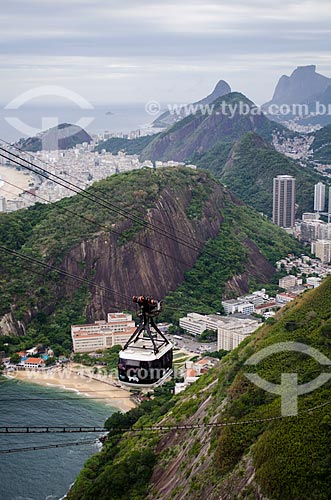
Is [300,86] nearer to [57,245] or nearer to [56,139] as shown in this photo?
[56,139]

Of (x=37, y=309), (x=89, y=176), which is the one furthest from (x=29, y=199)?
(x=37, y=309)

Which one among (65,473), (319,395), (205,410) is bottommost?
(65,473)

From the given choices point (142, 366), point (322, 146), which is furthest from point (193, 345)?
point (322, 146)

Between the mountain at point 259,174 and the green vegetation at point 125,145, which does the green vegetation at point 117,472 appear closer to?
the mountain at point 259,174

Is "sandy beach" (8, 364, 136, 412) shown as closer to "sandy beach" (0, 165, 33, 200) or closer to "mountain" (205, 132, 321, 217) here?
"sandy beach" (0, 165, 33, 200)

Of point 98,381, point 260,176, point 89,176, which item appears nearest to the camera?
point 98,381

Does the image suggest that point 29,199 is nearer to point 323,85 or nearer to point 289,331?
point 289,331

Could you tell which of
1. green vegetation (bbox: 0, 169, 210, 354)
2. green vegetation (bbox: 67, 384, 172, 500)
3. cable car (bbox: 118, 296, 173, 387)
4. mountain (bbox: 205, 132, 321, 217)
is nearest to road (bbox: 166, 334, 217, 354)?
green vegetation (bbox: 0, 169, 210, 354)
